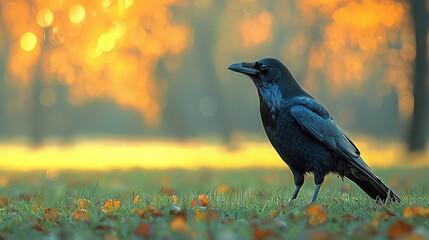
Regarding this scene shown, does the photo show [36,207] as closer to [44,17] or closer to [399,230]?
[399,230]

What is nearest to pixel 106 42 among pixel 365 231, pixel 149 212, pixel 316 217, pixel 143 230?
pixel 149 212

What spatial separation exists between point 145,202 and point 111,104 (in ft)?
155

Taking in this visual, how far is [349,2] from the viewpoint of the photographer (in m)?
18.0

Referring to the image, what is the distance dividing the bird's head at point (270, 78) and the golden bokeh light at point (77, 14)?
15174mm

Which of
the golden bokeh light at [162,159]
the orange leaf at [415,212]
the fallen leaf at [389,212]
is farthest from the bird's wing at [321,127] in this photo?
the golden bokeh light at [162,159]

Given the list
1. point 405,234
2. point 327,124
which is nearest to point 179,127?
point 327,124

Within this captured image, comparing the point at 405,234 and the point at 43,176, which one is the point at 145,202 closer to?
the point at 405,234

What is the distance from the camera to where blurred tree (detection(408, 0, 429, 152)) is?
16.0 meters

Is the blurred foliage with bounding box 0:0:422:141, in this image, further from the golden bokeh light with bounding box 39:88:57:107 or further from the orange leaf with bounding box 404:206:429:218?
the orange leaf with bounding box 404:206:429:218

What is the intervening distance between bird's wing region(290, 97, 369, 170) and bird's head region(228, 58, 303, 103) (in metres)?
0.13

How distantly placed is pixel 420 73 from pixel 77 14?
1069 cm

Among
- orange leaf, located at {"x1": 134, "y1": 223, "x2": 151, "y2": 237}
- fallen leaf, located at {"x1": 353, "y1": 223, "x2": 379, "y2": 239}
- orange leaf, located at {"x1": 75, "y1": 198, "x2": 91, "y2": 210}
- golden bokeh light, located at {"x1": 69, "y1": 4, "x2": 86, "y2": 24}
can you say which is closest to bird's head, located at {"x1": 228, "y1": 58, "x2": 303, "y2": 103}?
orange leaf, located at {"x1": 75, "y1": 198, "x2": 91, "y2": 210}

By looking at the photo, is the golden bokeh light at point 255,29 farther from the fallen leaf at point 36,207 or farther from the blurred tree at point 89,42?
the fallen leaf at point 36,207

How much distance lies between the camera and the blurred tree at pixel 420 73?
52.4 ft
